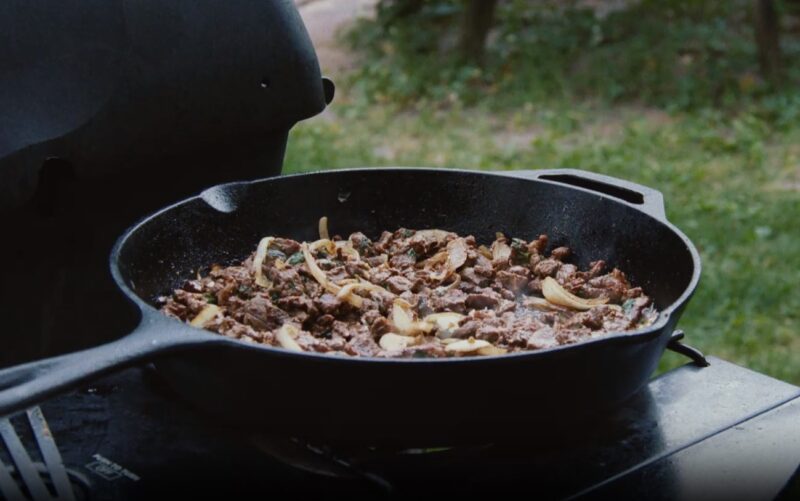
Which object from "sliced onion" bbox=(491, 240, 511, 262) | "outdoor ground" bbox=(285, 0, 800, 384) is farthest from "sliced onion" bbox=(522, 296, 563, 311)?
A: "outdoor ground" bbox=(285, 0, 800, 384)

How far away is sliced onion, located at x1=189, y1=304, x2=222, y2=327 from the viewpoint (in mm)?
1499

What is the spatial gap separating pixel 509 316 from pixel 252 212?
50 centimetres

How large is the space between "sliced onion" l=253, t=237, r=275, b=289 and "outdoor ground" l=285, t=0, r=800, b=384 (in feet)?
6.44

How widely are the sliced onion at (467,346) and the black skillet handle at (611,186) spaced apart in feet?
1.45

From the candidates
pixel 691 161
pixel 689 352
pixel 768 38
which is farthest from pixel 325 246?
pixel 768 38

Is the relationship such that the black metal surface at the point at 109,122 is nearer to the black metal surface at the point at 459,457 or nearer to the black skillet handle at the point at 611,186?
the black metal surface at the point at 459,457

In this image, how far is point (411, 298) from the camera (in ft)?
5.22

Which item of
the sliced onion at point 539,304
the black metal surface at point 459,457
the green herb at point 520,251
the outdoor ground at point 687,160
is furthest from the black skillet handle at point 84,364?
the outdoor ground at point 687,160

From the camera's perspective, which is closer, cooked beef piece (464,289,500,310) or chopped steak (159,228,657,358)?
chopped steak (159,228,657,358)

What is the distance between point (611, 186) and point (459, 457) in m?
0.62

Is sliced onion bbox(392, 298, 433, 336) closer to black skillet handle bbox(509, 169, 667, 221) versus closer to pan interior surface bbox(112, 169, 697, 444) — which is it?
pan interior surface bbox(112, 169, 697, 444)

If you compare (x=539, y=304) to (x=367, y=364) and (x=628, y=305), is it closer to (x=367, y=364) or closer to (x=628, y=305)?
Result: (x=628, y=305)

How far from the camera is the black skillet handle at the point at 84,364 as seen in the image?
1074 millimetres

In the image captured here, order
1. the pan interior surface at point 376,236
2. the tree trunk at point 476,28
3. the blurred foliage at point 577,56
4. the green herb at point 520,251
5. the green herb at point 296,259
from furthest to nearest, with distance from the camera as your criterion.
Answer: the tree trunk at point 476,28
the blurred foliage at point 577,56
the green herb at point 520,251
the green herb at point 296,259
the pan interior surface at point 376,236
